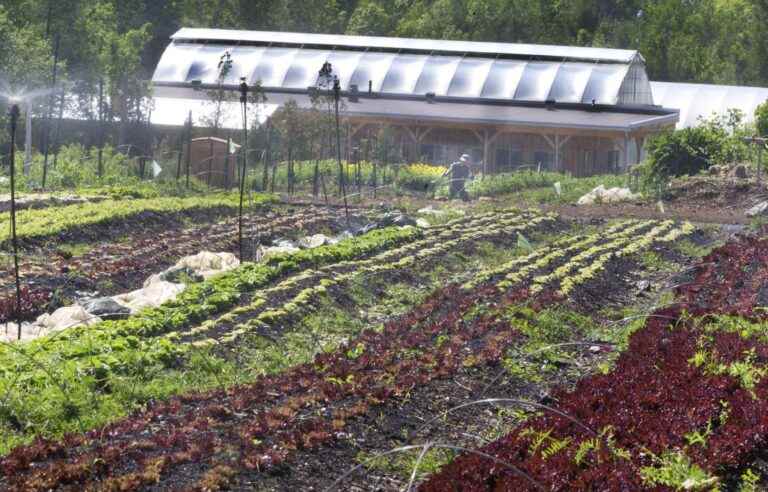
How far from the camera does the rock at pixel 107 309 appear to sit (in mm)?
13461

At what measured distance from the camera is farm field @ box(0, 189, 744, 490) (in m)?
8.58

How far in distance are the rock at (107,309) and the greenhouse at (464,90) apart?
926 inches

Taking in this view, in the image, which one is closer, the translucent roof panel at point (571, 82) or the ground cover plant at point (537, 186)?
the ground cover plant at point (537, 186)

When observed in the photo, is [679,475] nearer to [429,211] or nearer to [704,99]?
[429,211]

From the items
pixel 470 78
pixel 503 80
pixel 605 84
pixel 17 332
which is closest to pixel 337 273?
pixel 17 332

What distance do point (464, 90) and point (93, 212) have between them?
22866mm

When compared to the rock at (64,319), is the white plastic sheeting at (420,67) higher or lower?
higher

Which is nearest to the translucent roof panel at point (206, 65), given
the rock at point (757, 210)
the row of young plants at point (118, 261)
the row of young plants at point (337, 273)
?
the row of young plants at point (337, 273)

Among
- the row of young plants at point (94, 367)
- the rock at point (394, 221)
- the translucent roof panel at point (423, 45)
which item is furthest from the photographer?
the translucent roof panel at point (423, 45)

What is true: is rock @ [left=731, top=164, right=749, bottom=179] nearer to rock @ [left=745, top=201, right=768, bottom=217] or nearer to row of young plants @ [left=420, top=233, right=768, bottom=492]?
rock @ [left=745, top=201, right=768, bottom=217]

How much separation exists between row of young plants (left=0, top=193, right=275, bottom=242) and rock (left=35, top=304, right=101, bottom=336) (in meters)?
4.78

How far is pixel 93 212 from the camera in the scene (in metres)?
21.1

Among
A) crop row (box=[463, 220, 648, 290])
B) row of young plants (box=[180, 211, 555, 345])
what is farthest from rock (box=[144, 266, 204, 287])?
crop row (box=[463, 220, 648, 290])

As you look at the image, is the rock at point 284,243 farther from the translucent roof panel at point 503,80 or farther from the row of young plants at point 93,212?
the translucent roof panel at point 503,80
